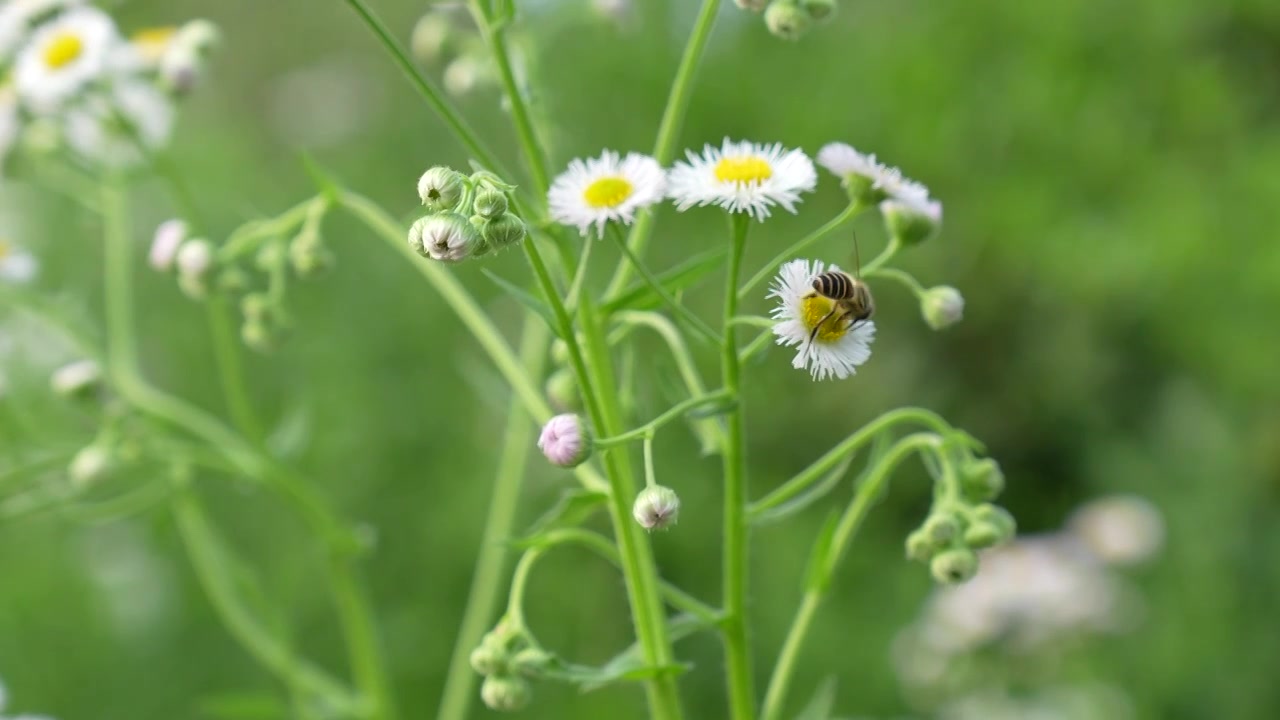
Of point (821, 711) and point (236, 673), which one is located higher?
point (236, 673)

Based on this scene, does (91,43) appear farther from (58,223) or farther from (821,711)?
(58,223)

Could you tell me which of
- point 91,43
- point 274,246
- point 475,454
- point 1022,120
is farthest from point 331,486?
point 1022,120

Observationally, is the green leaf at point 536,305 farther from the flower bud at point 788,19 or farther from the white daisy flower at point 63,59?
the white daisy flower at point 63,59

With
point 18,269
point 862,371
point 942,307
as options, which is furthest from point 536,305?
point 862,371

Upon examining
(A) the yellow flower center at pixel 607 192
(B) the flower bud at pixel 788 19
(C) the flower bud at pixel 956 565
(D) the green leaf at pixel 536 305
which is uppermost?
(B) the flower bud at pixel 788 19

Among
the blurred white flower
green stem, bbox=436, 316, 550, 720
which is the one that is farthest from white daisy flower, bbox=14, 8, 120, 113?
the blurred white flower

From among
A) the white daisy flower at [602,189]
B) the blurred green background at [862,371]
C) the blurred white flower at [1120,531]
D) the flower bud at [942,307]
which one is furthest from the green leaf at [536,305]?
the blurred white flower at [1120,531]
